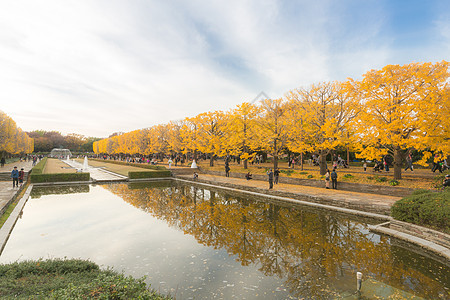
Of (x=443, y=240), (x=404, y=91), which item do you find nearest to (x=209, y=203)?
(x=443, y=240)

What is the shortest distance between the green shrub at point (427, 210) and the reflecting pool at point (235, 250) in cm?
138

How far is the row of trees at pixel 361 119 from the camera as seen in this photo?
606 inches

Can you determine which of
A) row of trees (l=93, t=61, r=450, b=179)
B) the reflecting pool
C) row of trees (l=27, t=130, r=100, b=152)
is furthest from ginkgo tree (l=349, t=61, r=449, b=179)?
row of trees (l=27, t=130, r=100, b=152)

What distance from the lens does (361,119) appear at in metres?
18.4

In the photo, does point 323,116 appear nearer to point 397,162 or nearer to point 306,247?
point 397,162

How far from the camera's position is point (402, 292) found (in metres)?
5.87

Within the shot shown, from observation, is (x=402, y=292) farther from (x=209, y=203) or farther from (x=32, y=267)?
(x=209, y=203)

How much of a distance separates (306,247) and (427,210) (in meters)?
5.02

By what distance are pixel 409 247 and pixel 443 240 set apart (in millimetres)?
1070

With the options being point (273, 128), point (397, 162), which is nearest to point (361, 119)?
point (397, 162)

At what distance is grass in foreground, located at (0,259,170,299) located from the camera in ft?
14.7

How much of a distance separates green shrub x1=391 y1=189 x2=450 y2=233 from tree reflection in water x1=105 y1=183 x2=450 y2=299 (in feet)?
4.92

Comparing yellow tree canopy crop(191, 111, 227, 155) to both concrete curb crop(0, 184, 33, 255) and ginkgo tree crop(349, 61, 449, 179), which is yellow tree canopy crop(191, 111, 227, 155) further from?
concrete curb crop(0, 184, 33, 255)

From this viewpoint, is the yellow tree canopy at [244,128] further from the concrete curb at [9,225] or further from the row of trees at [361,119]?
the concrete curb at [9,225]
